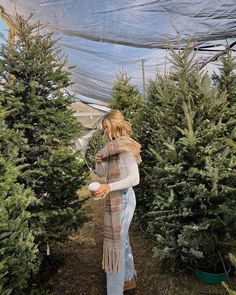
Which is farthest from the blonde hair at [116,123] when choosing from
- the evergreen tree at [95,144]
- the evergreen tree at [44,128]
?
the evergreen tree at [95,144]

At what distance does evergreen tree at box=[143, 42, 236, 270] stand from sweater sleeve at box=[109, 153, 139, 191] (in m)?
0.63

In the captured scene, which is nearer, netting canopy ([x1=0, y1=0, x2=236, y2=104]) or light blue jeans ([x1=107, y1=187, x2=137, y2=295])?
light blue jeans ([x1=107, y1=187, x2=137, y2=295])

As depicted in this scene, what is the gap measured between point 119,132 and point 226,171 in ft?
3.83

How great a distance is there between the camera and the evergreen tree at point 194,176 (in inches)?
120

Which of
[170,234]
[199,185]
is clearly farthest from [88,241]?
[199,185]

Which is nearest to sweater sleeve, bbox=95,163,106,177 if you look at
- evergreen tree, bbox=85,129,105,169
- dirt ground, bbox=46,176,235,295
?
dirt ground, bbox=46,176,235,295

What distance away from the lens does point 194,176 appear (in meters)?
3.18

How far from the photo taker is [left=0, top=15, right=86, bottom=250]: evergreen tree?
10.8 ft

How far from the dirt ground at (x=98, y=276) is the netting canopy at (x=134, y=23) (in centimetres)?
293

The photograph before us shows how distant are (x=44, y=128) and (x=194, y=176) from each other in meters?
1.73

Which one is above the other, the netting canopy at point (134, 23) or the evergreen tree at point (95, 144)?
the netting canopy at point (134, 23)

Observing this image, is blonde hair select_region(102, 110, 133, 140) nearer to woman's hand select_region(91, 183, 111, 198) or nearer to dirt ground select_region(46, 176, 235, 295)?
woman's hand select_region(91, 183, 111, 198)

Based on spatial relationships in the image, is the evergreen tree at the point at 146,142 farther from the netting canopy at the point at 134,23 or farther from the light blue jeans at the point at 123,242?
the light blue jeans at the point at 123,242

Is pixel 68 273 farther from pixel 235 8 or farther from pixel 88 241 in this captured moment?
pixel 235 8
